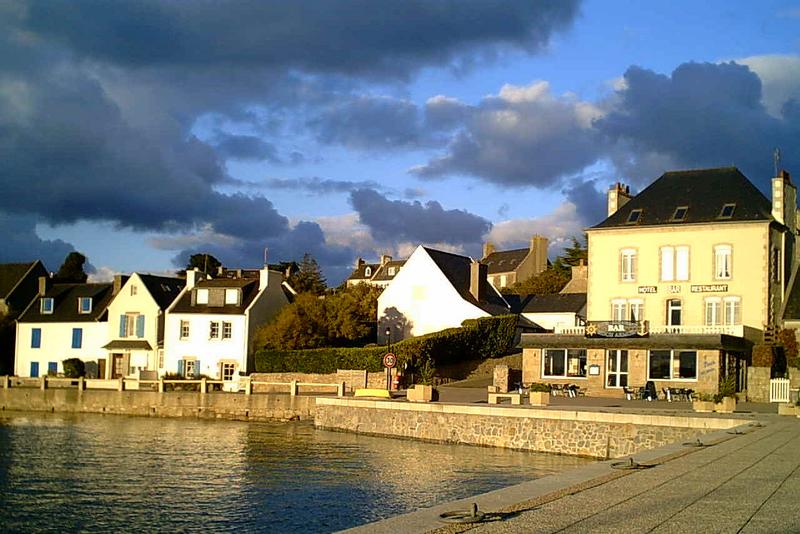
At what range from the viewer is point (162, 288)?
203ft

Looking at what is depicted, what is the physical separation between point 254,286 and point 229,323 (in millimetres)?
3464

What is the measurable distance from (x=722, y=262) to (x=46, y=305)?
144 ft

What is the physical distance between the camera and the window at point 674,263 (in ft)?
156

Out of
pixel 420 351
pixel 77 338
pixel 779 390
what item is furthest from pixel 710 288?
pixel 77 338

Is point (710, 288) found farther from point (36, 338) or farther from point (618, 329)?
point (36, 338)

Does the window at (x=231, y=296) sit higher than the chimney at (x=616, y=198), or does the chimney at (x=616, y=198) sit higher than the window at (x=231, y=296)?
the chimney at (x=616, y=198)

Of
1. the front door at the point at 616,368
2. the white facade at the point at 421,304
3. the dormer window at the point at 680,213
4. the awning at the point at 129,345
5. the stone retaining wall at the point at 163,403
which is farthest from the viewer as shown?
the awning at the point at 129,345

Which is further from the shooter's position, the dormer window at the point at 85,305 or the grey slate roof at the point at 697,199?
the dormer window at the point at 85,305

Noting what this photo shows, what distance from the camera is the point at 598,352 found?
146 ft

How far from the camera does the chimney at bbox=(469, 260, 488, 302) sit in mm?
57656

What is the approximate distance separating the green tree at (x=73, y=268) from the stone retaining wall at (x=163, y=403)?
4146 centimetres


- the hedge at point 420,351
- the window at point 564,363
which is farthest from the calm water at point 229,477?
the window at point 564,363

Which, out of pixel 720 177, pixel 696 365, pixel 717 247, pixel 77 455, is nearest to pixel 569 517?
pixel 77 455

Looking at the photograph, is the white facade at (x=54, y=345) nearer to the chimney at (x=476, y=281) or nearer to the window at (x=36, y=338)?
the window at (x=36, y=338)
